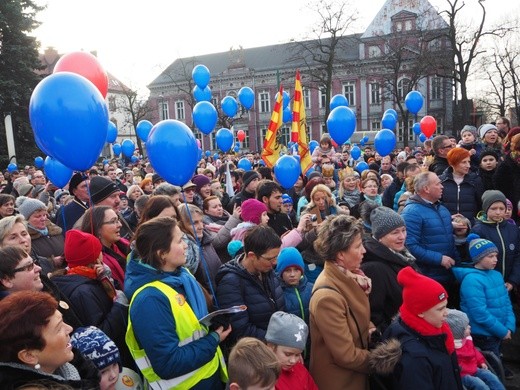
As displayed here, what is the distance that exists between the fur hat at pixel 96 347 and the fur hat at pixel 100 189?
6.62 ft

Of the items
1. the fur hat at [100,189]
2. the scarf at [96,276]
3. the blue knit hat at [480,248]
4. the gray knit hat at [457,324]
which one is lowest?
the gray knit hat at [457,324]

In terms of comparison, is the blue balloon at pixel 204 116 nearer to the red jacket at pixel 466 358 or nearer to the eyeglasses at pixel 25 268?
the eyeglasses at pixel 25 268

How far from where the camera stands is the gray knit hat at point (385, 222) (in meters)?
3.20

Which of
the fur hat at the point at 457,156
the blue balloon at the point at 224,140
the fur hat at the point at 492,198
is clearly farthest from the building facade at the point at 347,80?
the fur hat at the point at 492,198

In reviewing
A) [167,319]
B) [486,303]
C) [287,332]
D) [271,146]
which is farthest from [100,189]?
[271,146]

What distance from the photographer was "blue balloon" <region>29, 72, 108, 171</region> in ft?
10.4

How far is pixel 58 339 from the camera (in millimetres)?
1839

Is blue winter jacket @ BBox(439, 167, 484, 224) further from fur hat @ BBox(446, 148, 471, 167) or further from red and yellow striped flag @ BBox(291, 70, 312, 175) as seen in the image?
red and yellow striped flag @ BBox(291, 70, 312, 175)

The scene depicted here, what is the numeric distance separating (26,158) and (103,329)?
25958 millimetres

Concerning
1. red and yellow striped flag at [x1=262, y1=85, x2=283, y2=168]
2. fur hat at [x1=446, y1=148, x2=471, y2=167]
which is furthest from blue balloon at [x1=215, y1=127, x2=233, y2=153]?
fur hat at [x1=446, y1=148, x2=471, y2=167]

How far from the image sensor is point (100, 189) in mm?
4152

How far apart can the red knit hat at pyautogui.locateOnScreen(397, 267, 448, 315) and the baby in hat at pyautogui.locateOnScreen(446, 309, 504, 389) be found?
21.2 inches

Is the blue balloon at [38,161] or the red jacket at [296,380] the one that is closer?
the red jacket at [296,380]

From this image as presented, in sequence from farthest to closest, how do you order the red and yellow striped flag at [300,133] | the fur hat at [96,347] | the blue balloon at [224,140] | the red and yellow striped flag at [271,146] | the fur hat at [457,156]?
the blue balloon at [224,140]
the red and yellow striped flag at [271,146]
the red and yellow striped flag at [300,133]
the fur hat at [457,156]
the fur hat at [96,347]
